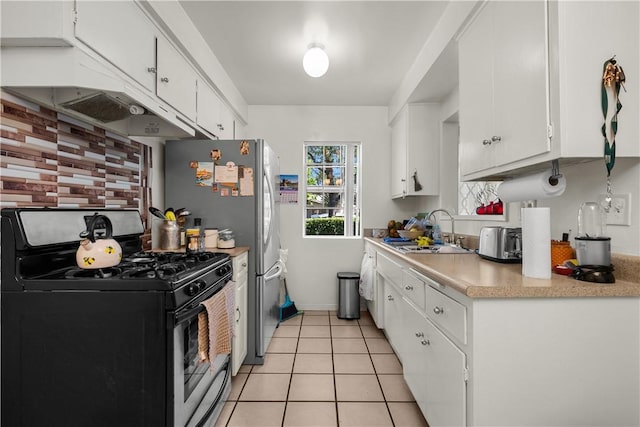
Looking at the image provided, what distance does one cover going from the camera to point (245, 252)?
2340 mm

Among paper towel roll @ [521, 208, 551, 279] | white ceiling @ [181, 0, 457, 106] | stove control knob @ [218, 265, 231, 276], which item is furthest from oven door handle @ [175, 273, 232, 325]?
white ceiling @ [181, 0, 457, 106]

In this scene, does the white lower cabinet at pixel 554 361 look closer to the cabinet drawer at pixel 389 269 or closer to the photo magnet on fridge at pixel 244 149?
the cabinet drawer at pixel 389 269

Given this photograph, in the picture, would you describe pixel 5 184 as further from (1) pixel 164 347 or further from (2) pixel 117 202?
(1) pixel 164 347

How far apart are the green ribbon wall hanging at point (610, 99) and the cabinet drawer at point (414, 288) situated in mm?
919

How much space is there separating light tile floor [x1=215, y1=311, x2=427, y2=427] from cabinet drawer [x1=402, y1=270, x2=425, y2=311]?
686mm

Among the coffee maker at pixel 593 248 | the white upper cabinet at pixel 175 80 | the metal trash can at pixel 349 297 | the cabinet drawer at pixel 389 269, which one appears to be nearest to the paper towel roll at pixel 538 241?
the coffee maker at pixel 593 248

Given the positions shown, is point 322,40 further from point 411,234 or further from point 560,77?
point 411,234

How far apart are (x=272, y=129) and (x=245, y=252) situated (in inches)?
79.7

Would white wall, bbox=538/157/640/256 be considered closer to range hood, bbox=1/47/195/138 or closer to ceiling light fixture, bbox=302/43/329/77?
ceiling light fixture, bbox=302/43/329/77

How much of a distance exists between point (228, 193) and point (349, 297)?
184 cm

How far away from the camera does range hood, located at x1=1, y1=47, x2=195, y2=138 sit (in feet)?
4.00

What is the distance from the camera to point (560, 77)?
3.73 ft

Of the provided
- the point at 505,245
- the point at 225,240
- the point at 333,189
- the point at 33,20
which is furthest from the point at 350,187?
the point at 33,20

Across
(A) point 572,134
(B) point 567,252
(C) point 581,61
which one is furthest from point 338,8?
(B) point 567,252
